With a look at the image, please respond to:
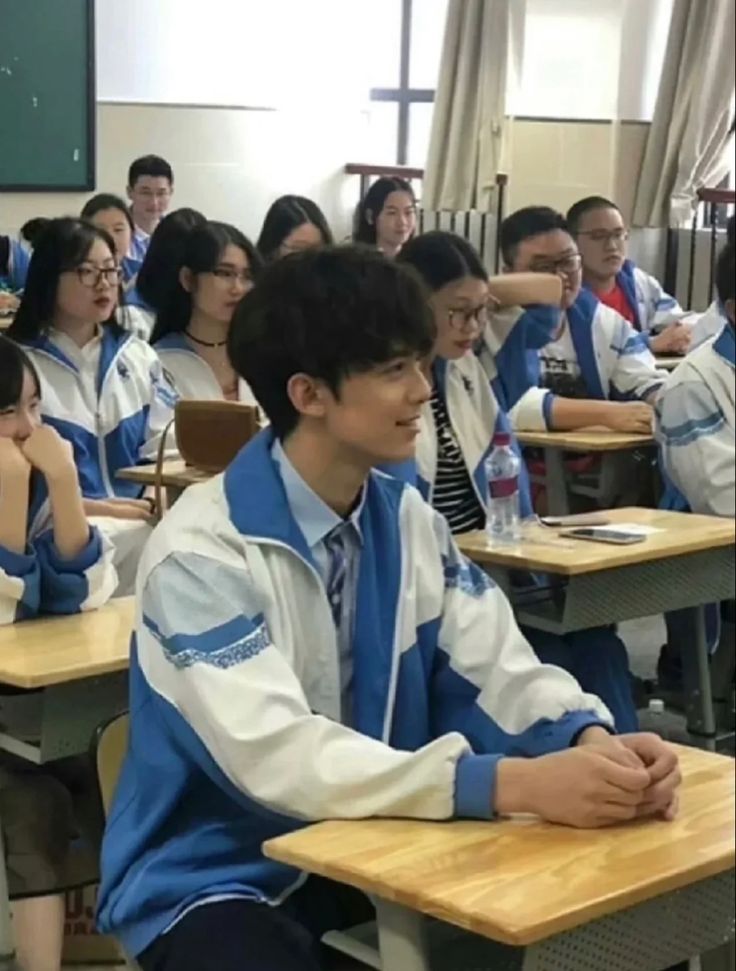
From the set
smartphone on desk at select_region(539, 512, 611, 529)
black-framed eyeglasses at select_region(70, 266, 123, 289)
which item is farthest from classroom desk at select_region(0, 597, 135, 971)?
black-framed eyeglasses at select_region(70, 266, 123, 289)

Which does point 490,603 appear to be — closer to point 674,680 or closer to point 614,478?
point 674,680

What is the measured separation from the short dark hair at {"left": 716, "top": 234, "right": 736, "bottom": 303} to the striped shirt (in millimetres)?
1797

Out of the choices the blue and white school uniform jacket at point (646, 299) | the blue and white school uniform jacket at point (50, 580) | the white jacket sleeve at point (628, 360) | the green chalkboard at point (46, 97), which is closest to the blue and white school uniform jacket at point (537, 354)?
the white jacket sleeve at point (628, 360)

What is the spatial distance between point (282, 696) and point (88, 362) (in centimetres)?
212

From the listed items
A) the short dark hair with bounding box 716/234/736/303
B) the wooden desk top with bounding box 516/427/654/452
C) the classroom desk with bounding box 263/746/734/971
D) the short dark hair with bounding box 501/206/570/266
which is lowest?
the classroom desk with bounding box 263/746/734/971

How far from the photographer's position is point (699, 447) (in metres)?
1.17

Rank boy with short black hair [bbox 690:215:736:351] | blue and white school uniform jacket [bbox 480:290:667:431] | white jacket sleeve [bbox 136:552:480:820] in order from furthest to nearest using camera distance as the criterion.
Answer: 1. blue and white school uniform jacket [bbox 480:290:667:431]
2. white jacket sleeve [bbox 136:552:480:820]
3. boy with short black hair [bbox 690:215:736:351]

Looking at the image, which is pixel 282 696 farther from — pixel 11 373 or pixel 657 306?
pixel 11 373

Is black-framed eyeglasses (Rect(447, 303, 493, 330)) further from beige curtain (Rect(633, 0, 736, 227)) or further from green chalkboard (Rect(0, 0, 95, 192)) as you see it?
green chalkboard (Rect(0, 0, 95, 192))

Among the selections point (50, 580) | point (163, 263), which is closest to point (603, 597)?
point (50, 580)

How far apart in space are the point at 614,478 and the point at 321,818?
1454 millimetres

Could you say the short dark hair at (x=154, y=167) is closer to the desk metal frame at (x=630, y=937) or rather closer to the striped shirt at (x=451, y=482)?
the striped shirt at (x=451, y=482)

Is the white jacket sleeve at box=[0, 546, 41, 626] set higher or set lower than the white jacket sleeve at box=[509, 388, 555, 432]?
lower

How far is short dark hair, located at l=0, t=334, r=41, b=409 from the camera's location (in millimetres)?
2521
